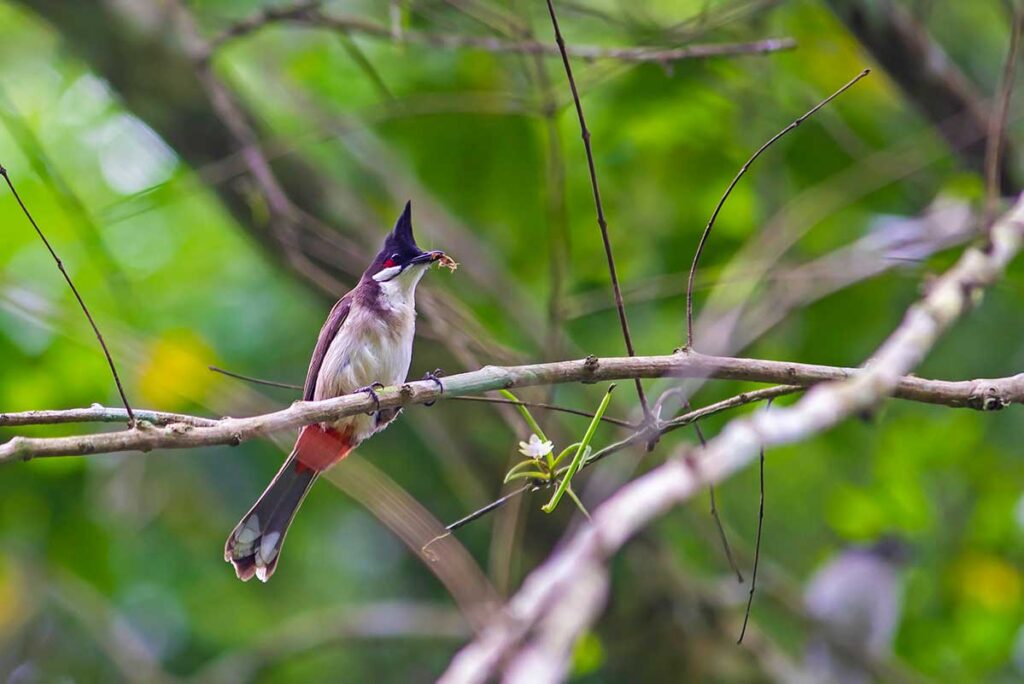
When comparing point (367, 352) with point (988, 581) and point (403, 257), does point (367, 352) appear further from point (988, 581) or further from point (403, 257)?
point (988, 581)

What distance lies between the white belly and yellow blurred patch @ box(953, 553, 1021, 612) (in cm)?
339

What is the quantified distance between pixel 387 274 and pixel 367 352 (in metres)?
0.26

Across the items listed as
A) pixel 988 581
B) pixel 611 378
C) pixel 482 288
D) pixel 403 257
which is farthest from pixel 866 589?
pixel 611 378

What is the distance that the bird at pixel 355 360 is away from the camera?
135 inches

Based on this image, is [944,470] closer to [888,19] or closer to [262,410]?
[888,19]

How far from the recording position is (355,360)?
3602 millimetres

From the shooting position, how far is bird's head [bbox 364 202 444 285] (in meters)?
3.51

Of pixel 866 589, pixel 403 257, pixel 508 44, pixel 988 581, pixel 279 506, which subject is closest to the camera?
pixel 279 506

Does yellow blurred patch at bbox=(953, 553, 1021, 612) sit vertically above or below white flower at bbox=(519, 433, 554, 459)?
above

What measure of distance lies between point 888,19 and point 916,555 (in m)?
4.10

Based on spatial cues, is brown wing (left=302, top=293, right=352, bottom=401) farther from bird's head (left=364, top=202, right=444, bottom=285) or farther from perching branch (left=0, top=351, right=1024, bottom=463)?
perching branch (left=0, top=351, right=1024, bottom=463)

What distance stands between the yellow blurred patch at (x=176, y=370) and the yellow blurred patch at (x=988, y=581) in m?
3.81

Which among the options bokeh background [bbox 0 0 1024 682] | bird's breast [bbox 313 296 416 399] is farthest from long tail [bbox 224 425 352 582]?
bokeh background [bbox 0 0 1024 682]

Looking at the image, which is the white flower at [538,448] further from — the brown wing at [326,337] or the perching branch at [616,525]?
the brown wing at [326,337]
